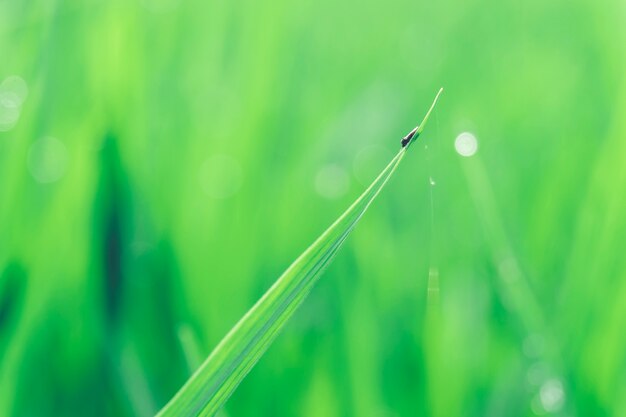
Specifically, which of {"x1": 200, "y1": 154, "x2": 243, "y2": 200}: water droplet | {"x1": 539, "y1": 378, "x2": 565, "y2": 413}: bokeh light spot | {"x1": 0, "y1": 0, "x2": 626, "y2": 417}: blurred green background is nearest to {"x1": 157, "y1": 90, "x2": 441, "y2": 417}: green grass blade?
{"x1": 0, "y1": 0, "x2": 626, "y2": 417}: blurred green background

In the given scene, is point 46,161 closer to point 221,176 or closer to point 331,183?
point 221,176

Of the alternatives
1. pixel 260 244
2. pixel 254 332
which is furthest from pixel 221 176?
pixel 254 332

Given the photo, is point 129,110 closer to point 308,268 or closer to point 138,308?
point 138,308

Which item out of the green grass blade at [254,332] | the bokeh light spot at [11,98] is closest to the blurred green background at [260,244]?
the bokeh light spot at [11,98]

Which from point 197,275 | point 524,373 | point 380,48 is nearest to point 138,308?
point 197,275

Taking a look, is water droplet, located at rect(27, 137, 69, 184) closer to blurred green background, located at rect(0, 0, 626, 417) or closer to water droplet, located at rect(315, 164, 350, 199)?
blurred green background, located at rect(0, 0, 626, 417)

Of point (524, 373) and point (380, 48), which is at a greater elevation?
point (380, 48)

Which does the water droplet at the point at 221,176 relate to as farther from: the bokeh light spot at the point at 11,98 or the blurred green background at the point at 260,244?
the bokeh light spot at the point at 11,98
